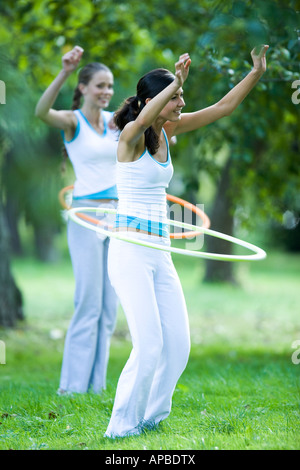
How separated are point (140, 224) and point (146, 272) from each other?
282 mm

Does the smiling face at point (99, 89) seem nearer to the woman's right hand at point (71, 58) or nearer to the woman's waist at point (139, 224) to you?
the woman's right hand at point (71, 58)

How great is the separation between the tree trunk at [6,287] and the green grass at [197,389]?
0.22m

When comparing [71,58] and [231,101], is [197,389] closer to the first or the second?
[231,101]

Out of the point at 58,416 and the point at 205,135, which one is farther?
the point at 205,135

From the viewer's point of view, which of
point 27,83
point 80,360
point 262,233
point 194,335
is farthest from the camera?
point 262,233

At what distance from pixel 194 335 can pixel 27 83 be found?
4.62 meters

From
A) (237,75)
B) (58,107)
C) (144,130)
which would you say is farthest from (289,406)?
(58,107)

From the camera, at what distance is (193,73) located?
7551 mm

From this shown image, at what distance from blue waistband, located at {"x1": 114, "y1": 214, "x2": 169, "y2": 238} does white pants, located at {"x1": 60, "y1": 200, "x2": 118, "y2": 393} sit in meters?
1.26

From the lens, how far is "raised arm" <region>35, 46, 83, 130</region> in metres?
4.78

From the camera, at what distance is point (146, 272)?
11.8 ft

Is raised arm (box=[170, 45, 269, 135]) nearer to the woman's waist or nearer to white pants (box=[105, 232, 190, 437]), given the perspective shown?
the woman's waist

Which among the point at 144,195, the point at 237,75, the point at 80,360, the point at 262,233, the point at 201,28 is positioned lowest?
the point at 262,233

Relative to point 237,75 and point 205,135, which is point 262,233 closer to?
point 205,135
